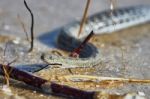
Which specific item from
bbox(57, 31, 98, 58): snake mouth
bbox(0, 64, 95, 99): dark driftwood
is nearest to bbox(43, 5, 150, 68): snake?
bbox(57, 31, 98, 58): snake mouth

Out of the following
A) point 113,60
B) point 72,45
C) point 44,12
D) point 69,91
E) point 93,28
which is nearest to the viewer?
point 69,91

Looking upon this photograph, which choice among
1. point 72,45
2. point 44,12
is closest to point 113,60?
point 72,45

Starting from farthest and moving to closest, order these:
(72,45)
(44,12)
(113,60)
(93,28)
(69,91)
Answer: (44,12) < (93,28) < (72,45) < (113,60) < (69,91)

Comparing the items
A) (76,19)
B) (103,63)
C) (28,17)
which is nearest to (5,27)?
(28,17)

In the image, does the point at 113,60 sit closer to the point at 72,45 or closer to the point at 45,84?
the point at 72,45

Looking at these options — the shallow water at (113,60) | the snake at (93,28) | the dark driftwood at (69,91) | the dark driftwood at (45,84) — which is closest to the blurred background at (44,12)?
the snake at (93,28)
